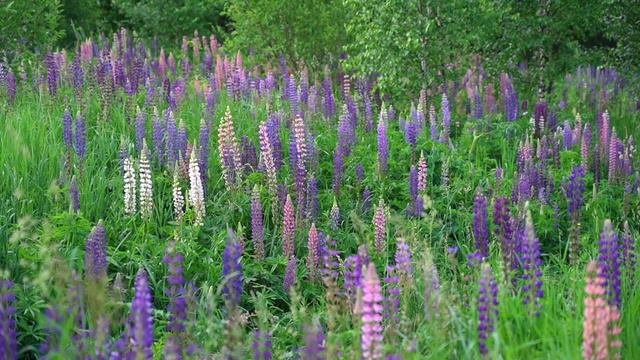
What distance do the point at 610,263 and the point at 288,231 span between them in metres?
2.24

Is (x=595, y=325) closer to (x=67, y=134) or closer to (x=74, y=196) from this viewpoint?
(x=74, y=196)

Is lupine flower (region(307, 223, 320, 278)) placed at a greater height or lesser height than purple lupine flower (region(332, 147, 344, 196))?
lesser

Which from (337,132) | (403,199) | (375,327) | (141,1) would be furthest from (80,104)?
(141,1)

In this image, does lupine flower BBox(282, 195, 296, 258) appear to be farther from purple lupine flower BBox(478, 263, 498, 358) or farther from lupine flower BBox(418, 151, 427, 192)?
purple lupine flower BBox(478, 263, 498, 358)

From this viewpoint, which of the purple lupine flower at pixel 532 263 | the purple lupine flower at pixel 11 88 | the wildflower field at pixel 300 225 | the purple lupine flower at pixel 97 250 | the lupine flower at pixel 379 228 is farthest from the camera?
the purple lupine flower at pixel 11 88

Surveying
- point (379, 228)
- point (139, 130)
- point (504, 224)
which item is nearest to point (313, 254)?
point (379, 228)

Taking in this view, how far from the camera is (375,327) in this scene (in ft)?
10.3

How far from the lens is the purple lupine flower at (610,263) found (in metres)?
3.59

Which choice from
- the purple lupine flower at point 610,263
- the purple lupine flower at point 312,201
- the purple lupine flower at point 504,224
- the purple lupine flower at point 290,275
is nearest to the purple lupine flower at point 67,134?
the purple lupine flower at point 312,201

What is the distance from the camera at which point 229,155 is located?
6250mm

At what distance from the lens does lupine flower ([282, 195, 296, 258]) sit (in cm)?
530

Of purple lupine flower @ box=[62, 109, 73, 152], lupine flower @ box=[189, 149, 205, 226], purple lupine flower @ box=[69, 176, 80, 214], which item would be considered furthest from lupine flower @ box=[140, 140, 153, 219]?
purple lupine flower @ box=[62, 109, 73, 152]

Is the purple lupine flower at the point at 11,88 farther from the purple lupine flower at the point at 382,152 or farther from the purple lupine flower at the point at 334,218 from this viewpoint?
the purple lupine flower at the point at 334,218

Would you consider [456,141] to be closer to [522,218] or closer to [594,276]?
[522,218]
